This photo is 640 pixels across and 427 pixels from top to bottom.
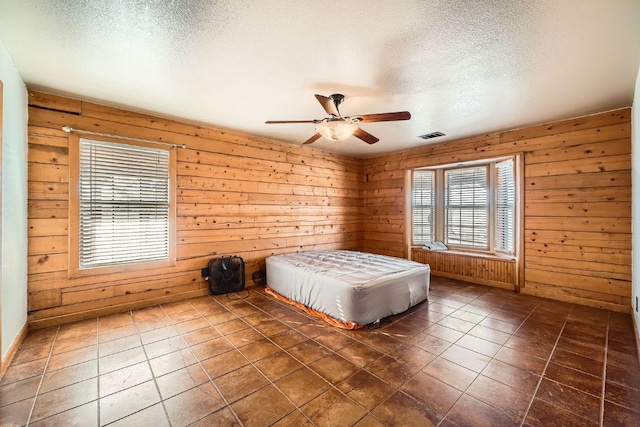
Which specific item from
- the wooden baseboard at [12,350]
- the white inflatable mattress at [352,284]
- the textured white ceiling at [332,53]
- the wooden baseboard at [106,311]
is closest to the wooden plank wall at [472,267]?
the white inflatable mattress at [352,284]

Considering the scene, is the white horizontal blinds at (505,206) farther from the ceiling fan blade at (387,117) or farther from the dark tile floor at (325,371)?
the ceiling fan blade at (387,117)

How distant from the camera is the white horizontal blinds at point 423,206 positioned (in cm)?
546

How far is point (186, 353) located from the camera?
2.36 m

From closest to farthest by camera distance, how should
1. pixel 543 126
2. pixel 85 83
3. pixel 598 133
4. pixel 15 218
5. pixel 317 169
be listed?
pixel 15 218 < pixel 85 83 < pixel 598 133 < pixel 543 126 < pixel 317 169

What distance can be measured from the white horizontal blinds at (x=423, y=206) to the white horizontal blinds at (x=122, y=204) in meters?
4.34

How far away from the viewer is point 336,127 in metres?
2.77

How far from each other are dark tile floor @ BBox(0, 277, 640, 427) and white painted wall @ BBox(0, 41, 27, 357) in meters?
0.35

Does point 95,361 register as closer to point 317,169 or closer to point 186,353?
point 186,353

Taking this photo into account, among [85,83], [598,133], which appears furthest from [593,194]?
[85,83]

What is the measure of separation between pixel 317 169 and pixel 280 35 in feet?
11.4

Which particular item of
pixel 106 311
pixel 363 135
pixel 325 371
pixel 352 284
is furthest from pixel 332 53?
pixel 106 311

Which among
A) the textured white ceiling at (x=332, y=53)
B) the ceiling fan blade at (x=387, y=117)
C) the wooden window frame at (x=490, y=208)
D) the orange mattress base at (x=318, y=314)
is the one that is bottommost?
the orange mattress base at (x=318, y=314)

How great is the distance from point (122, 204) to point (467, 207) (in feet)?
17.4

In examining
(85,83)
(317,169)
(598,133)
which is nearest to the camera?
(85,83)
